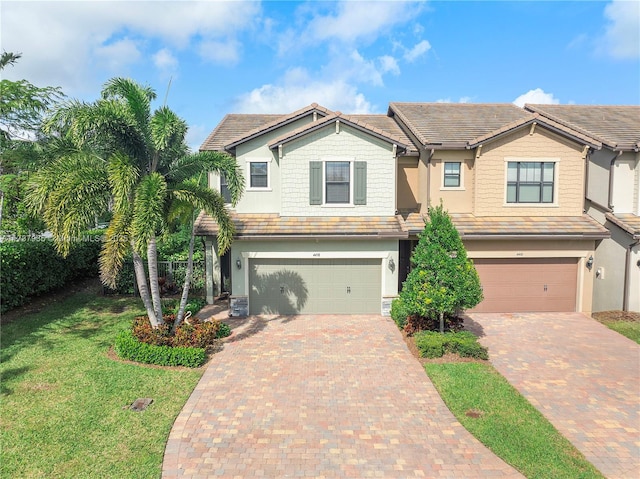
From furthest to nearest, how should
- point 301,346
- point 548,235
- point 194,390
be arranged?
1. point 548,235
2. point 301,346
3. point 194,390

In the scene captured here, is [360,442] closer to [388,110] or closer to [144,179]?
[144,179]

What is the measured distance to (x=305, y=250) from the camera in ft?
48.8

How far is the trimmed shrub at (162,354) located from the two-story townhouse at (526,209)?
878 cm

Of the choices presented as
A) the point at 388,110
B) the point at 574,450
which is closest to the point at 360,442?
the point at 574,450

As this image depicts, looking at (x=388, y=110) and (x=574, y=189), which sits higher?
(x=388, y=110)

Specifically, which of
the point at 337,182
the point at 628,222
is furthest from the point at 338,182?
the point at 628,222

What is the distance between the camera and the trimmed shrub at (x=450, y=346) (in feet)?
36.6

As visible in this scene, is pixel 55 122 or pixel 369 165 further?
pixel 369 165

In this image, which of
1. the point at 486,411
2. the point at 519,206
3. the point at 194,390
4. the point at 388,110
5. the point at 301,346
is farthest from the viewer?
the point at 388,110

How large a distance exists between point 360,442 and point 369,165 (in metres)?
10.1

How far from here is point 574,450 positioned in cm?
717

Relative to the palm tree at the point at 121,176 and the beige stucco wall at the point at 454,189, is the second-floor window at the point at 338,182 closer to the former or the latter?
the beige stucco wall at the point at 454,189

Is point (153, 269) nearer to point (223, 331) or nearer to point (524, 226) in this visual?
point (223, 331)

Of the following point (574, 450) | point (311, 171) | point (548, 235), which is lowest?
point (574, 450)
